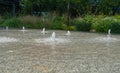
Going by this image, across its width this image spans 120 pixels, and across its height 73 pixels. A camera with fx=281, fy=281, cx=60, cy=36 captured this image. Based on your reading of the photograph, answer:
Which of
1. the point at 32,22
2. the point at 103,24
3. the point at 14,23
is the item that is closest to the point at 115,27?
the point at 103,24

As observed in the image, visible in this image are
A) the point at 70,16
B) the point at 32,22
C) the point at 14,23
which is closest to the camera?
the point at 32,22

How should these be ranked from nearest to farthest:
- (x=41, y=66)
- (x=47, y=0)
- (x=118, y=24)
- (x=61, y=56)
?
(x=41, y=66) → (x=61, y=56) → (x=118, y=24) → (x=47, y=0)

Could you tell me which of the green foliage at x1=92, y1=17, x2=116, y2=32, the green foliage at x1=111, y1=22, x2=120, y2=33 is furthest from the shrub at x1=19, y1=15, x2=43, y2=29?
the green foliage at x1=111, y1=22, x2=120, y2=33

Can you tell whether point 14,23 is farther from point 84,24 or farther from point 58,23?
point 84,24

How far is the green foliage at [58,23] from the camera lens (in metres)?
23.6

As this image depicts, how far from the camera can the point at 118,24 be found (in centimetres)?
1969

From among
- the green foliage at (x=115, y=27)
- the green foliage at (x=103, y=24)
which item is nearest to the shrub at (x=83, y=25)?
the green foliage at (x=103, y=24)

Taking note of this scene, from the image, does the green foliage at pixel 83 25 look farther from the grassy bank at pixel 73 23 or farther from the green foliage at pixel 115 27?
the green foliage at pixel 115 27

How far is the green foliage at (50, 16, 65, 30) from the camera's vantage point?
2358 cm

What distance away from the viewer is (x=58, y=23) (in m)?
24.0

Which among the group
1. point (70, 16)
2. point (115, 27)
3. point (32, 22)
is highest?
point (70, 16)

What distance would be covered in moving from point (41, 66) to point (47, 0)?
21.8m

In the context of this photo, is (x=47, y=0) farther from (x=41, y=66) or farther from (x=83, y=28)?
(x=41, y=66)

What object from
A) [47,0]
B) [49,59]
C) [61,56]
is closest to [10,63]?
[49,59]
